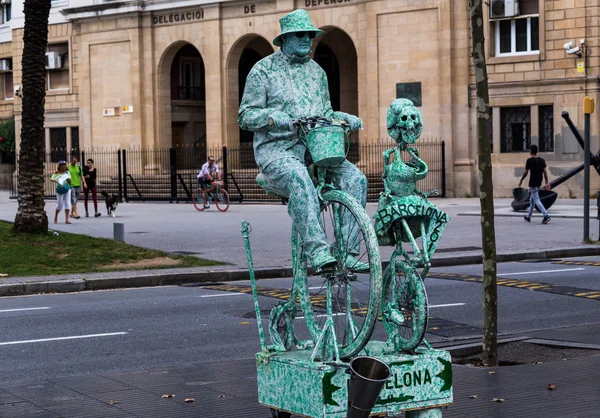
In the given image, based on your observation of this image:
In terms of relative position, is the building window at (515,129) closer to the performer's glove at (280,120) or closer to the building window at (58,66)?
the building window at (58,66)

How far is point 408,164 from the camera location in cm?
666

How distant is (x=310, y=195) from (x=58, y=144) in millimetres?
47331

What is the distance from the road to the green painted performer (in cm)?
341

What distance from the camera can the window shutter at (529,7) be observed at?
37812 millimetres

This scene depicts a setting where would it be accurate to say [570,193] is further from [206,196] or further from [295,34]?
[295,34]

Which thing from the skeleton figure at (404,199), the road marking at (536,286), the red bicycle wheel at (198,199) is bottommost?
the road marking at (536,286)

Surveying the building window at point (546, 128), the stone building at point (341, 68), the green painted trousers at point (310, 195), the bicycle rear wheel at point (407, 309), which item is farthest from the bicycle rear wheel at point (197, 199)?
the bicycle rear wheel at point (407, 309)

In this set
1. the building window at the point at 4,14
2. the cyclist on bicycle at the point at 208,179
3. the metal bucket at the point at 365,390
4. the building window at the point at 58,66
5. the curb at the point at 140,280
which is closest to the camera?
the metal bucket at the point at 365,390

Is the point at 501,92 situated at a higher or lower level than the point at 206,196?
higher

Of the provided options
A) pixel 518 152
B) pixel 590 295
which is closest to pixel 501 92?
pixel 518 152

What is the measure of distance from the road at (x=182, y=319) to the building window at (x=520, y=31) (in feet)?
73.1

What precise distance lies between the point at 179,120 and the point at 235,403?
4286cm

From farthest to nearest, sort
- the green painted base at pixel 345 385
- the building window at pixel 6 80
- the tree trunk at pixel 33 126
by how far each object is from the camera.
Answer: the building window at pixel 6 80
the tree trunk at pixel 33 126
the green painted base at pixel 345 385

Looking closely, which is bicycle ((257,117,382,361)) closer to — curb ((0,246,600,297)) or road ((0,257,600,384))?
road ((0,257,600,384))
